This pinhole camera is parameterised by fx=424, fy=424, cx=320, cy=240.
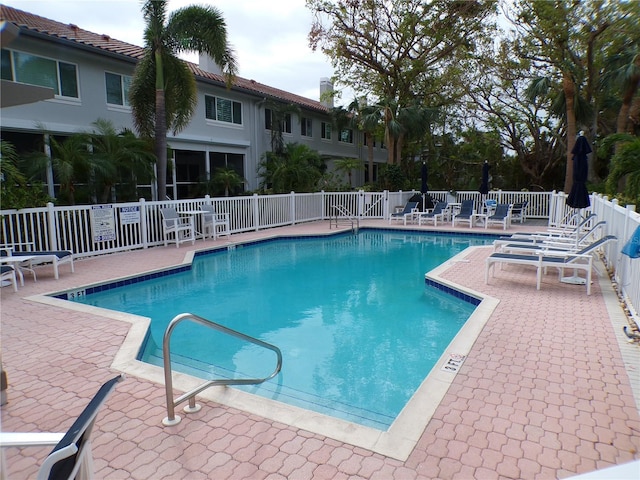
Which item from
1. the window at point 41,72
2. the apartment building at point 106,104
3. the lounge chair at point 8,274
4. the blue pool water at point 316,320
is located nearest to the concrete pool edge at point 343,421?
the blue pool water at point 316,320

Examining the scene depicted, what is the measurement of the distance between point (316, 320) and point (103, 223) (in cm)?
622

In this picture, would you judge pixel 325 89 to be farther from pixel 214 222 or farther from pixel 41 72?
pixel 41 72

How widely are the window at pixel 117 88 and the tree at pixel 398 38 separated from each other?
1058cm

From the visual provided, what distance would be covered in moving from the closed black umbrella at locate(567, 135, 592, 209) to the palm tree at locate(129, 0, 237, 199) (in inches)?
362

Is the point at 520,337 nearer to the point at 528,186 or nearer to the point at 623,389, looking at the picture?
the point at 623,389

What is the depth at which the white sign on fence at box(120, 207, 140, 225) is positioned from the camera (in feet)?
33.7

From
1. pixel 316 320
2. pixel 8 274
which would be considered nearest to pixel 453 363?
pixel 316 320

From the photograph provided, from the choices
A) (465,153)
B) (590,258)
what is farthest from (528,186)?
(590,258)

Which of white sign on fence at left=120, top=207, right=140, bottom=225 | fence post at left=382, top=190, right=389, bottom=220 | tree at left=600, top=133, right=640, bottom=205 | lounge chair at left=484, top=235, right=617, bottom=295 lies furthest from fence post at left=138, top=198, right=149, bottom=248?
tree at left=600, top=133, right=640, bottom=205

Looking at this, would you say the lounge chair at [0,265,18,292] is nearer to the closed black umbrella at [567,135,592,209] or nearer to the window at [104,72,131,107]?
the window at [104,72,131,107]

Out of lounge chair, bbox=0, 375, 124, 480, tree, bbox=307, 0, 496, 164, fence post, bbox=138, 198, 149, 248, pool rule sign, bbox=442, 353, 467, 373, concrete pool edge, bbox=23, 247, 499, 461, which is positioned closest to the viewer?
lounge chair, bbox=0, 375, 124, 480

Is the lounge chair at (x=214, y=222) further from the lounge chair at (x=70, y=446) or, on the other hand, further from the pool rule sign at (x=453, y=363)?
the lounge chair at (x=70, y=446)

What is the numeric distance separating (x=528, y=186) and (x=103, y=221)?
21235 mm

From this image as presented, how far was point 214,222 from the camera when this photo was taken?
12.4 metres
